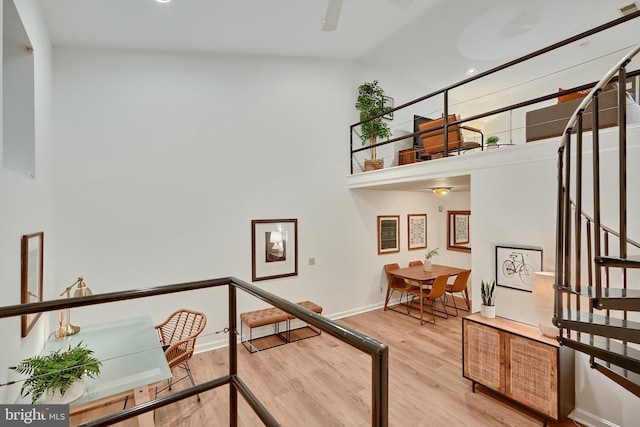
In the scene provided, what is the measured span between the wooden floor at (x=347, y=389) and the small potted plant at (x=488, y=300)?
30.0 inches

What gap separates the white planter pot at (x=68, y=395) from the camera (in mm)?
1652

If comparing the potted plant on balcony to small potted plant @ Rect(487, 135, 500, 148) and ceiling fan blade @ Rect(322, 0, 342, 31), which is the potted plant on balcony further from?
ceiling fan blade @ Rect(322, 0, 342, 31)

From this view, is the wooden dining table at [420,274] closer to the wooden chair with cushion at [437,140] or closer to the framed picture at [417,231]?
the framed picture at [417,231]

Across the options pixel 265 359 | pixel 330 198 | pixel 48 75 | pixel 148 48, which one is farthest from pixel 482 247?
pixel 48 75

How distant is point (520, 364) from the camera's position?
265 cm

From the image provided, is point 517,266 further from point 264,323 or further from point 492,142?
point 264,323

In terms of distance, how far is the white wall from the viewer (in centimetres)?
167

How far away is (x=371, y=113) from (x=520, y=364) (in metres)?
4.05

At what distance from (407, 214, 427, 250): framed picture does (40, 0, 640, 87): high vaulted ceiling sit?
→ 2.90 m

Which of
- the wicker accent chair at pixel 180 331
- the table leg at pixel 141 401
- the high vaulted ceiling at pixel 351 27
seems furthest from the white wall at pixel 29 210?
the wicker accent chair at pixel 180 331

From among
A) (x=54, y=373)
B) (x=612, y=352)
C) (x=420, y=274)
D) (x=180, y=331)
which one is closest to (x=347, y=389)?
(x=180, y=331)

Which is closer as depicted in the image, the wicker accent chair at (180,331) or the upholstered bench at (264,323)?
the wicker accent chair at (180,331)

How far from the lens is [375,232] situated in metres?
5.70

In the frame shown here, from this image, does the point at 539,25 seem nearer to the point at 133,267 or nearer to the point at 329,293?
the point at 329,293
